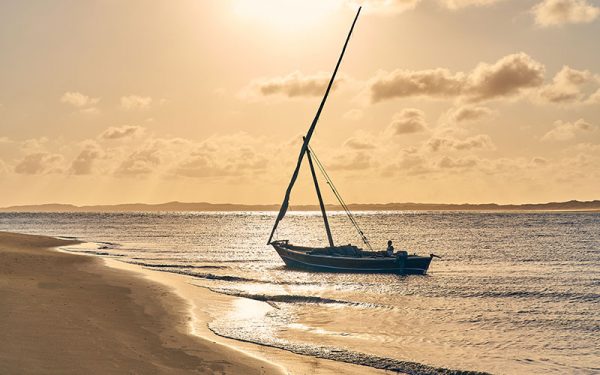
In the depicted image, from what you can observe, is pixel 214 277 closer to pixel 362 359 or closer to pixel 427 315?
pixel 427 315

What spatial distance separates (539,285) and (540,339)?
20.2m

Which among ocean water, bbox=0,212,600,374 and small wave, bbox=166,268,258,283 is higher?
ocean water, bbox=0,212,600,374

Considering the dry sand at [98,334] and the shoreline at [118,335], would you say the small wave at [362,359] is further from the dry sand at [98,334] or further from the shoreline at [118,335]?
the dry sand at [98,334]

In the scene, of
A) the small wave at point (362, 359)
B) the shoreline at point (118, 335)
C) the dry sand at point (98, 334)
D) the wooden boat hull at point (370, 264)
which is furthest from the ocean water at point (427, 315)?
the dry sand at point (98, 334)

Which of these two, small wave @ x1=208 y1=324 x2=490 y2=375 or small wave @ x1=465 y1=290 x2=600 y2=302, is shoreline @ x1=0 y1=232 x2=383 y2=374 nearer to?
small wave @ x1=208 y1=324 x2=490 y2=375

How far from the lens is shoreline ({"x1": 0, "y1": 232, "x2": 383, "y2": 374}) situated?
52.7ft

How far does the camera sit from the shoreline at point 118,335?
16.1 meters

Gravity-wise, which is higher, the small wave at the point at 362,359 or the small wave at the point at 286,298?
the small wave at the point at 362,359

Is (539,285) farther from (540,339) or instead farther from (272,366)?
(272,366)

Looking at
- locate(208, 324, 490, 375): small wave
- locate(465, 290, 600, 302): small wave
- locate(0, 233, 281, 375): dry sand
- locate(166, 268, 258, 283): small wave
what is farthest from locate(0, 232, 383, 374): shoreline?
locate(465, 290, 600, 302): small wave

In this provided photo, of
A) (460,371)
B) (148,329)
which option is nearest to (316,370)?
(460,371)

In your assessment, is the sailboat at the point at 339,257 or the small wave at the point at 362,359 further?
the sailboat at the point at 339,257

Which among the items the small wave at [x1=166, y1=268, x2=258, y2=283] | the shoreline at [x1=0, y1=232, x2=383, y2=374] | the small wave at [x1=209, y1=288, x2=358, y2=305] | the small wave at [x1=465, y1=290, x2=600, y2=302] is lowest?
the small wave at [x1=166, y1=268, x2=258, y2=283]

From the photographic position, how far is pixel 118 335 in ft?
65.1
